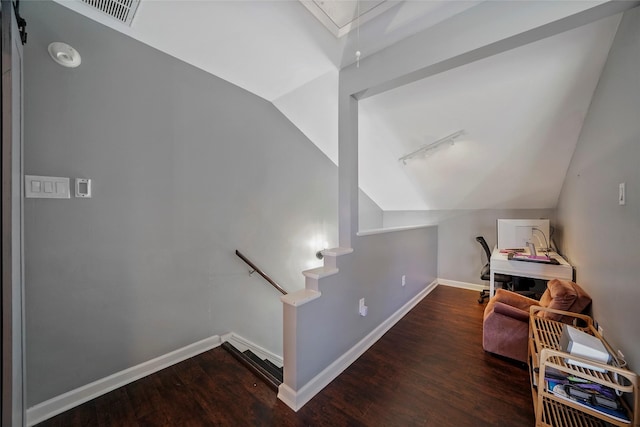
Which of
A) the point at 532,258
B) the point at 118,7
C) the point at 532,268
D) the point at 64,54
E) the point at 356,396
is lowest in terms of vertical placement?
the point at 356,396

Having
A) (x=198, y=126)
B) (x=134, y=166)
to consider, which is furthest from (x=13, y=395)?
(x=198, y=126)

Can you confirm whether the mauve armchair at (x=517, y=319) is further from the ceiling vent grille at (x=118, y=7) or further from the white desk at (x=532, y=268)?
the ceiling vent grille at (x=118, y=7)

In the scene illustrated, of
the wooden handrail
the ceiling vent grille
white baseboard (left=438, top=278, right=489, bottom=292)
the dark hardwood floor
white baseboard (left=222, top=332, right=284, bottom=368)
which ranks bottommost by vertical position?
white baseboard (left=222, top=332, right=284, bottom=368)

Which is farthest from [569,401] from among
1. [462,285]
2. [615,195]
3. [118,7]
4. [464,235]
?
[118,7]

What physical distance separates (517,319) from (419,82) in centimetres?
229

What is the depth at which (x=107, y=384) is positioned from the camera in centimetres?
170

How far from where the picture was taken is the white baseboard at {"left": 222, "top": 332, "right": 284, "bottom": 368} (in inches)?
94.8

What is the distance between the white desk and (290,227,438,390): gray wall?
95cm

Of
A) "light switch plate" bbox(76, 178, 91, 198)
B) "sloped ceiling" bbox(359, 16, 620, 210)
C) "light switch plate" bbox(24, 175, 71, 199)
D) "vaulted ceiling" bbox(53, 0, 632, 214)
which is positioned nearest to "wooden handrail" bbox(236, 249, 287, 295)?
"light switch plate" bbox(76, 178, 91, 198)

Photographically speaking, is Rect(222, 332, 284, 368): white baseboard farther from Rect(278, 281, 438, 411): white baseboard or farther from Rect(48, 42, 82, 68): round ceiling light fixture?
Rect(48, 42, 82, 68): round ceiling light fixture

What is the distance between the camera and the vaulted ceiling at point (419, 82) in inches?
65.3

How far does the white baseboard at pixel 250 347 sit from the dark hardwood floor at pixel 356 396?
0.72 feet

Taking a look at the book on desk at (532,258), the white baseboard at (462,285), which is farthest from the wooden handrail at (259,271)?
the white baseboard at (462,285)

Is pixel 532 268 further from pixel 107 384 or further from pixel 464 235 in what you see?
pixel 107 384
